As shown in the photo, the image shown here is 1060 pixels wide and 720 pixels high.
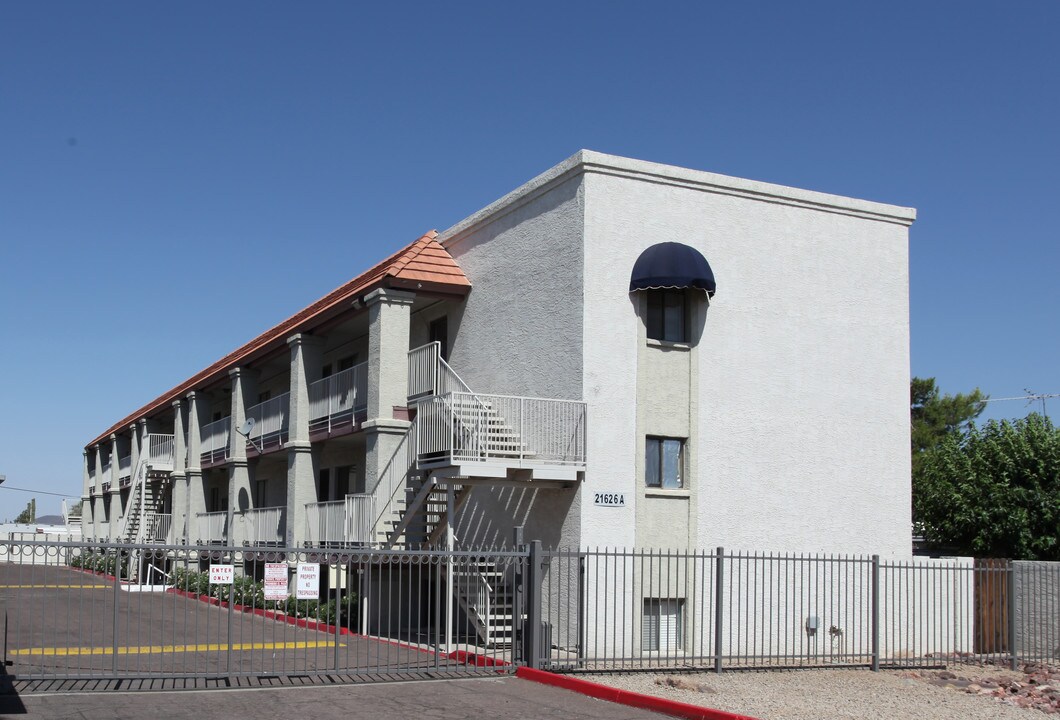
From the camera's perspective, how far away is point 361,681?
15438mm

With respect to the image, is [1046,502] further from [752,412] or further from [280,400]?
[280,400]

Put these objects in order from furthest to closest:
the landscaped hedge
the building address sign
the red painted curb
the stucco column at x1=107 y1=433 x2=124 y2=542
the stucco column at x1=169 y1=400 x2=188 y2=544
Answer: the stucco column at x1=107 y1=433 x2=124 y2=542
the stucco column at x1=169 y1=400 x2=188 y2=544
the building address sign
the landscaped hedge
the red painted curb

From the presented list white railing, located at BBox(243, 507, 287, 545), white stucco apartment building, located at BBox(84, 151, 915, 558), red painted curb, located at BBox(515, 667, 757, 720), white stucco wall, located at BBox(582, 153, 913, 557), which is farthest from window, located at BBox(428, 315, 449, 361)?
red painted curb, located at BBox(515, 667, 757, 720)

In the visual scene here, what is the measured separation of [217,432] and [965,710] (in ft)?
92.9

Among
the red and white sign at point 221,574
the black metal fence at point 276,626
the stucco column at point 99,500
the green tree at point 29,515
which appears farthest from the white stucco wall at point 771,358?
the green tree at point 29,515

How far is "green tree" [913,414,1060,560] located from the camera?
2702 cm

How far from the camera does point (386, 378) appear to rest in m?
24.5

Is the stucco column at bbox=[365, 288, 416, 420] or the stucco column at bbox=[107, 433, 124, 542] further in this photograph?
the stucco column at bbox=[107, 433, 124, 542]

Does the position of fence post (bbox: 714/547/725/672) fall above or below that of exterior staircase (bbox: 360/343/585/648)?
below

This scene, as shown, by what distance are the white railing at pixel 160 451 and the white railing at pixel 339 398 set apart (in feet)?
53.8

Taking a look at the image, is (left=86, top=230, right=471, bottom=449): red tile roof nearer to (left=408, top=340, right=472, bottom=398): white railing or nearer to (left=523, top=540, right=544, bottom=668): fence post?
(left=408, top=340, right=472, bottom=398): white railing

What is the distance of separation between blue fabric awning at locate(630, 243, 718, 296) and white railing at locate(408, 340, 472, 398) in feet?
15.8

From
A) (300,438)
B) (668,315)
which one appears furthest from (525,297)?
(300,438)

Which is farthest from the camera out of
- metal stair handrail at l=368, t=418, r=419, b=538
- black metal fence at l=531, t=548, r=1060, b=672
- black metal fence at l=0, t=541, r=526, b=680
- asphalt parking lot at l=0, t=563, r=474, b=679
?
metal stair handrail at l=368, t=418, r=419, b=538
